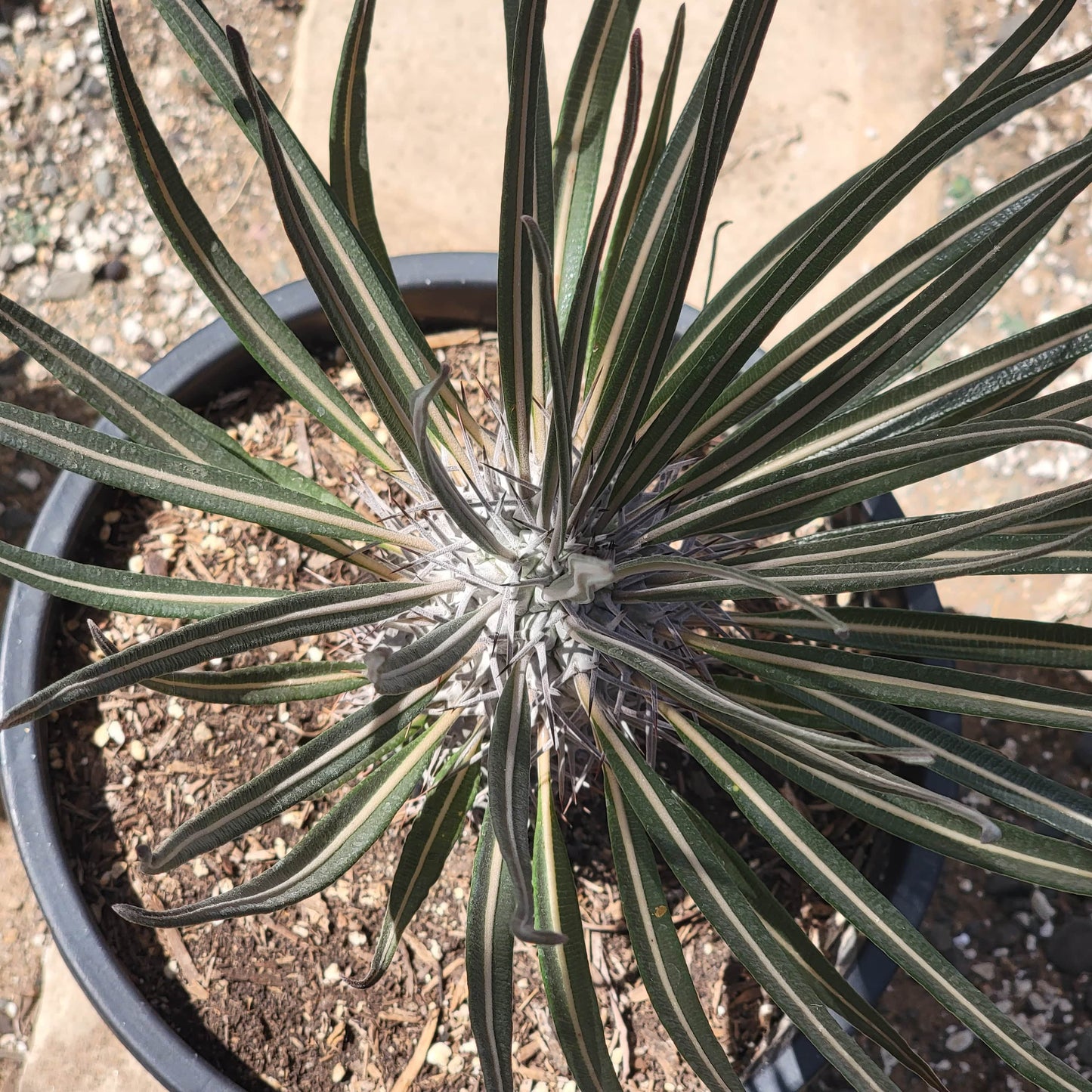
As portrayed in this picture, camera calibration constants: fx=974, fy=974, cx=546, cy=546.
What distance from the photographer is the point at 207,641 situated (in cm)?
66

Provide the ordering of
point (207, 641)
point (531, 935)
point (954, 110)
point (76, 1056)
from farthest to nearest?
point (76, 1056) → point (954, 110) → point (207, 641) → point (531, 935)

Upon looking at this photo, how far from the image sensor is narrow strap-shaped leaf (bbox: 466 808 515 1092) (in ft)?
2.56

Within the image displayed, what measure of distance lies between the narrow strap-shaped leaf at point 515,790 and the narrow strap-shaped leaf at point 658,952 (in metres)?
0.16

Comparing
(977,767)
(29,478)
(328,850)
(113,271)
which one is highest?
(113,271)

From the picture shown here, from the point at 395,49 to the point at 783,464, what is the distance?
4.29 feet

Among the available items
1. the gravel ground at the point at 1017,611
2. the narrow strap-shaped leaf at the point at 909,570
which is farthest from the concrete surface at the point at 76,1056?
the narrow strap-shaped leaf at the point at 909,570

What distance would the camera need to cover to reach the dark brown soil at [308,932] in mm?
1168

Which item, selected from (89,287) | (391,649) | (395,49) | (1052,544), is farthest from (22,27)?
(1052,544)

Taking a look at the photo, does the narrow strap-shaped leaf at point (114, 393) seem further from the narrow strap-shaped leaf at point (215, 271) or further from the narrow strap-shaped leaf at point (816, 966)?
the narrow strap-shaped leaf at point (816, 966)

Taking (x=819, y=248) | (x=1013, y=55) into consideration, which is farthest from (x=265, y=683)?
(x=1013, y=55)

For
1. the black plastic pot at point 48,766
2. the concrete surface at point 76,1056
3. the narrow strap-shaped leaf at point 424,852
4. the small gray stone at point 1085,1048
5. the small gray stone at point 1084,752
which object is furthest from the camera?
the small gray stone at point 1084,752

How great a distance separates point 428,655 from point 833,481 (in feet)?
1.16

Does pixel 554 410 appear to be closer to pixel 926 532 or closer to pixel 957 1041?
pixel 926 532

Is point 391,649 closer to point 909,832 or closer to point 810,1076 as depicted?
point 909,832
